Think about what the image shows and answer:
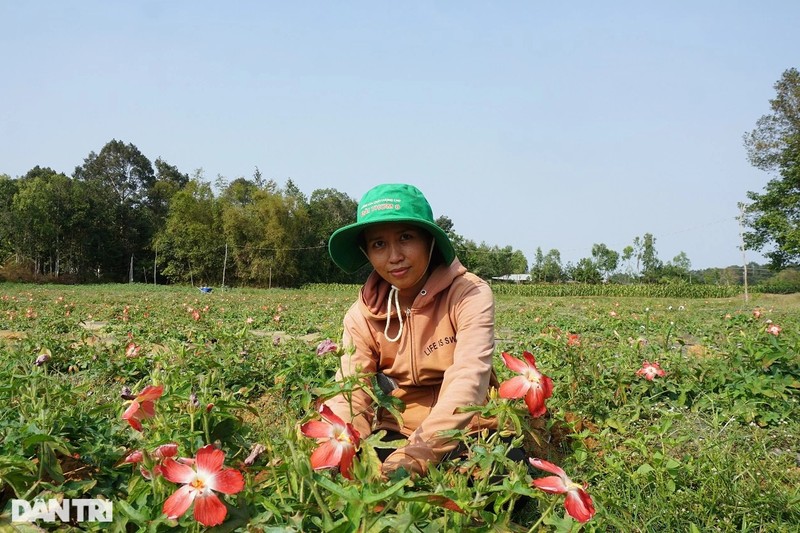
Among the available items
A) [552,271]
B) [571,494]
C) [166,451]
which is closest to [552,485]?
[571,494]

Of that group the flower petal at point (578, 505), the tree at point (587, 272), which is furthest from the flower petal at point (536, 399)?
the tree at point (587, 272)

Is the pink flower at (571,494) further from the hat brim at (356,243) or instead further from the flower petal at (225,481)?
the hat brim at (356,243)

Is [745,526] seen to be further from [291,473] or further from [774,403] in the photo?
[291,473]

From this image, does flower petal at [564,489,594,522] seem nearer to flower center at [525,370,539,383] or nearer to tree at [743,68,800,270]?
flower center at [525,370,539,383]

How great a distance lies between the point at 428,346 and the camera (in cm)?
198

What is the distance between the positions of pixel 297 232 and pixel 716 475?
136ft

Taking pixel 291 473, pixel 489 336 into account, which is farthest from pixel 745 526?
pixel 291 473

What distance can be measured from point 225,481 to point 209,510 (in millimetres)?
47

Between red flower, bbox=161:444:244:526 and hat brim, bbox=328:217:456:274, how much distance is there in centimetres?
103

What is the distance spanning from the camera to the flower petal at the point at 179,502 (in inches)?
33.4

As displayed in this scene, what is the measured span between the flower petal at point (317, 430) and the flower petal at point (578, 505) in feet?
1.37

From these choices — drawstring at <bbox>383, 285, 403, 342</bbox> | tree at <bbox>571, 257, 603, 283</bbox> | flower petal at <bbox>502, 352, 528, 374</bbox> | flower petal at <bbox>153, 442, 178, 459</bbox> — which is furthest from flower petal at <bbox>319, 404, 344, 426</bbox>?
tree at <bbox>571, 257, 603, 283</bbox>

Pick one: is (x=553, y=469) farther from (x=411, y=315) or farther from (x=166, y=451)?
(x=411, y=315)

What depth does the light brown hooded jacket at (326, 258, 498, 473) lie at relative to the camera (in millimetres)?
1724
